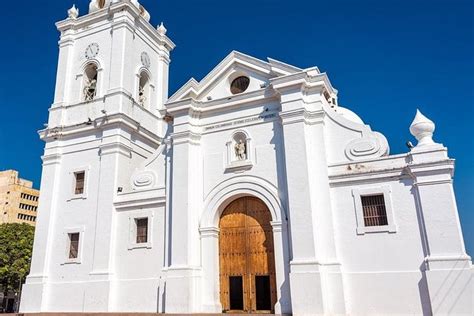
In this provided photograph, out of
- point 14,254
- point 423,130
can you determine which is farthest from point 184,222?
point 14,254

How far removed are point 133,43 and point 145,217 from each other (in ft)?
28.5

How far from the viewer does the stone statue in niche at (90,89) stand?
750 inches

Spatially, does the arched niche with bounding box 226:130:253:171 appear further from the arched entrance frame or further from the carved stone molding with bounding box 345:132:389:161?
the carved stone molding with bounding box 345:132:389:161

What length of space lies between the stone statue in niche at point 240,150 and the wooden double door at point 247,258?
156cm

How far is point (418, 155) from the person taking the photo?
12.2 meters

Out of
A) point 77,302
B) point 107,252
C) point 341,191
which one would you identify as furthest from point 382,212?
point 77,302

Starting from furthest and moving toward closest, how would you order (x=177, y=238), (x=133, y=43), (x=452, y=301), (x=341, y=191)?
(x=133, y=43), (x=177, y=238), (x=341, y=191), (x=452, y=301)

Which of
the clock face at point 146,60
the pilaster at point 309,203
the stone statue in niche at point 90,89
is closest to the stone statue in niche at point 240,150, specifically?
the pilaster at point 309,203

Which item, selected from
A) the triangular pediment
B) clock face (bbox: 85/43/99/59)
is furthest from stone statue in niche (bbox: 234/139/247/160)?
clock face (bbox: 85/43/99/59)

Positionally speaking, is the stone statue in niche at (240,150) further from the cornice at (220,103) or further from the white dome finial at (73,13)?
the white dome finial at (73,13)

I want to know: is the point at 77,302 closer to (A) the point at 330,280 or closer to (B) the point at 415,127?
(A) the point at 330,280

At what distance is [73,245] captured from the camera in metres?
16.4

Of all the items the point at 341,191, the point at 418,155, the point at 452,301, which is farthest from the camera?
the point at 341,191

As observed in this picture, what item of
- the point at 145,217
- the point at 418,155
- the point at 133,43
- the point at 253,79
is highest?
the point at 133,43
